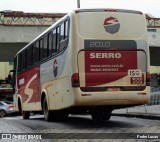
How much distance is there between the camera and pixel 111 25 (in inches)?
554

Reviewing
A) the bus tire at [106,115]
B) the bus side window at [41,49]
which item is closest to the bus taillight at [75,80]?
the bus side window at [41,49]

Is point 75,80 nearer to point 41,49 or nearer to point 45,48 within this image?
point 45,48

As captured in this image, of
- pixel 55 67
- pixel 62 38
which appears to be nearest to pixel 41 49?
pixel 55 67

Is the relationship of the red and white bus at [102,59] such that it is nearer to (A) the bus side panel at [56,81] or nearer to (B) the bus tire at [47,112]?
(A) the bus side panel at [56,81]

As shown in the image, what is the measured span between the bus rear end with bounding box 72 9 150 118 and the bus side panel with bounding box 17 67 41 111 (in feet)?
15.4

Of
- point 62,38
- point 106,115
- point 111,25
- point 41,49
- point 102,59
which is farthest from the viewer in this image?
point 106,115

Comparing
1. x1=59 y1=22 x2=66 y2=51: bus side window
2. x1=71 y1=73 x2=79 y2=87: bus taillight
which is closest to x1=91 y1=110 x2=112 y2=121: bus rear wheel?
x1=59 y1=22 x2=66 y2=51: bus side window

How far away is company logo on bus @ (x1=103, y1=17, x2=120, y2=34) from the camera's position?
45.8 feet

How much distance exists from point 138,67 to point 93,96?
160cm

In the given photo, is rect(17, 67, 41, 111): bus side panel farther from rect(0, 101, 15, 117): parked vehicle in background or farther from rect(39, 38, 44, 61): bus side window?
rect(0, 101, 15, 117): parked vehicle in background

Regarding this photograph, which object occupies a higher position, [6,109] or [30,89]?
[30,89]

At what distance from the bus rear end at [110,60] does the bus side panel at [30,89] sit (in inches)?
185

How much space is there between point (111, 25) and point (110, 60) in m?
1.05

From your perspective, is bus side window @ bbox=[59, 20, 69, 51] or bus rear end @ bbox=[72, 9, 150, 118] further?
bus side window @ bbox=[59, 20, 69, 51]
